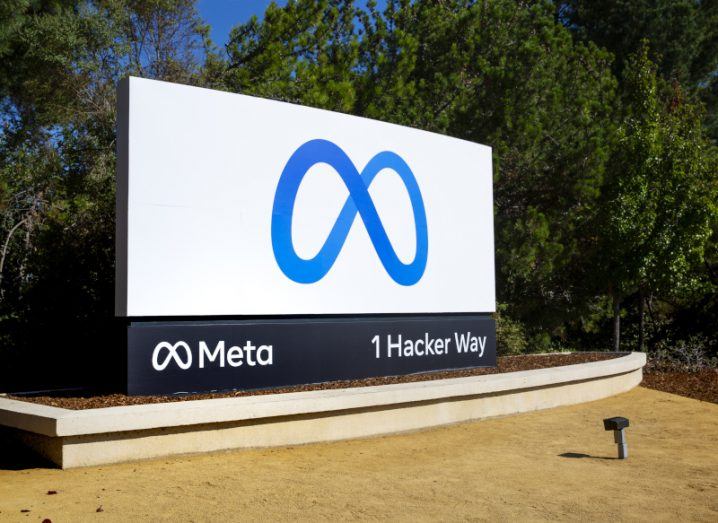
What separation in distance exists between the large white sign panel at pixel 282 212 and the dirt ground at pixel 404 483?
2.05 m

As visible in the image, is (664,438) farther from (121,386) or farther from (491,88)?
(491,88)

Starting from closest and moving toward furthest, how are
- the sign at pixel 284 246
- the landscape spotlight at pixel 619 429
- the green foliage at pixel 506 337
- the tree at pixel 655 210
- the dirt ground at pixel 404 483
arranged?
the dirt ground at pixel 404 483 → the landscape spotlight at pixel 619 429 → the sign at pixel 284 246 → the green foliage at pixel 506 337 → the tree at pixel 655 210

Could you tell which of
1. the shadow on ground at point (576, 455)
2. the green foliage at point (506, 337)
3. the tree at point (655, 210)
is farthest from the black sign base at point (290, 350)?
the tree at point (655, 210)

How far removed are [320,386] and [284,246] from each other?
1816mm

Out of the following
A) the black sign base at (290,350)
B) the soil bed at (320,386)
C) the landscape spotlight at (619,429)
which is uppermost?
the black sign base at (290,350)

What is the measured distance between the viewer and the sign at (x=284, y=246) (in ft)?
28.7

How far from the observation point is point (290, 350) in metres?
9.77

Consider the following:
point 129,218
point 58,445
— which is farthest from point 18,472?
point 129,218

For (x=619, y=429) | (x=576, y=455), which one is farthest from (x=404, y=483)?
(x=619, y=429)

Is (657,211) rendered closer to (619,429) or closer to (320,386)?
(619,429)

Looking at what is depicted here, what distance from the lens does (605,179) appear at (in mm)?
19297

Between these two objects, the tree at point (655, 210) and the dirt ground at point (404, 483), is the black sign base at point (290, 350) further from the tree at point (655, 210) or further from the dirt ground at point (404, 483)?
the tree at point (655, 210)

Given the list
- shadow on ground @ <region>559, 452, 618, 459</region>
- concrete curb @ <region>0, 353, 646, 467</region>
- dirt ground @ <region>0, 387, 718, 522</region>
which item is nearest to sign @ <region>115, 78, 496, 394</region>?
concrete curb @ <region>0, 353, 646, 467</region>

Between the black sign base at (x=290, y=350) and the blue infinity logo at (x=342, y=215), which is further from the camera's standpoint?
the blue infinity logo at (x=342, y=215)
